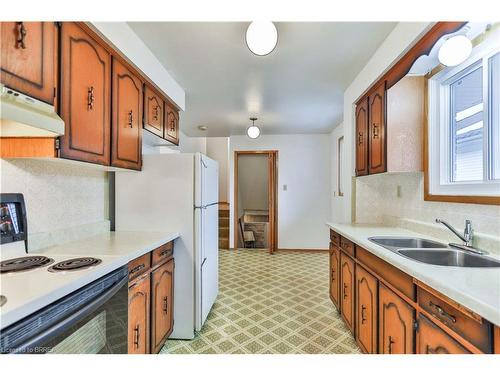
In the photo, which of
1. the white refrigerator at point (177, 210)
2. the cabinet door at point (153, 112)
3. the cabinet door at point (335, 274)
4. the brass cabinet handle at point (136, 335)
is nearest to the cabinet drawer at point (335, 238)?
the cabinet door at point (335, 274)

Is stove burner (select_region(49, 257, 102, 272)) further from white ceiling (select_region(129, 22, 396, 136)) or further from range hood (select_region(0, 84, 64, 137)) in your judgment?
white ceiling (select_region(129, 22, 396, 136))

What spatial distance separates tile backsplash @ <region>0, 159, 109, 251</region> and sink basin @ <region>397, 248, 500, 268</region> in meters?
2.11

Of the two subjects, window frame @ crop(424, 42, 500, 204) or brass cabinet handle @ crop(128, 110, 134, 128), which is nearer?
window frame @ crop(424, 42, 500, 204)

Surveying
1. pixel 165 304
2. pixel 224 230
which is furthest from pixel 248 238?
pixel 165 304

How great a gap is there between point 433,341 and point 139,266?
5.09 ft

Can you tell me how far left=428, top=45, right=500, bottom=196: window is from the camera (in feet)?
5.06

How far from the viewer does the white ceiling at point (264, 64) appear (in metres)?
1.83

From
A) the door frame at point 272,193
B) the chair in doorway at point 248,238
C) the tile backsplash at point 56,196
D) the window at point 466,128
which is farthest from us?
the chair in doorway at point 248,238

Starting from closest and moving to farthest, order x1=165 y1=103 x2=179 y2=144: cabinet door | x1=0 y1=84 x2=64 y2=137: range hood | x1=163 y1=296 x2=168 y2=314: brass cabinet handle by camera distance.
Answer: x1=0 y1=84 x2=64 y2=137: range hood < x1=163 y1=296 x2=168 y2=314: brass cabinet handle < x1=165 y1=103 x2=179 y2=144: cabinet door

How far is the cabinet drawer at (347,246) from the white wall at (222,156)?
17.1 ft

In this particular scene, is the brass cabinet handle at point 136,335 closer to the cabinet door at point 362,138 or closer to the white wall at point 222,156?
the cabinet door at point 362,138

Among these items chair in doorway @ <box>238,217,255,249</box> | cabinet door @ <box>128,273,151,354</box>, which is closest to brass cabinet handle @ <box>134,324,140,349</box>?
cabinet door @ <box>128,273,151,354</box>

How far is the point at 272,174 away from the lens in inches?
206
